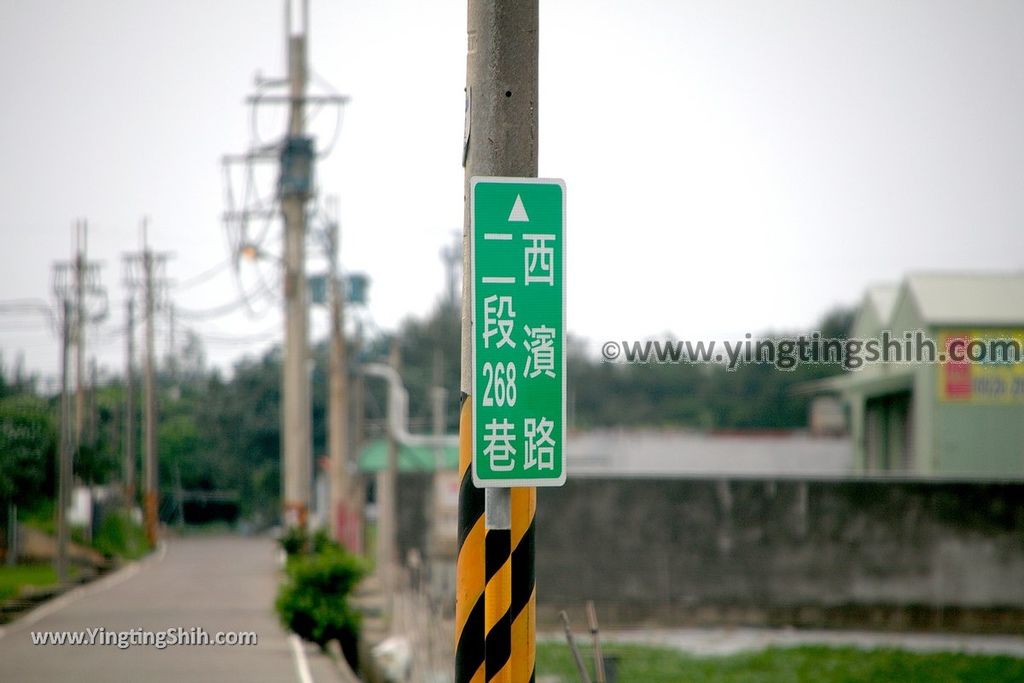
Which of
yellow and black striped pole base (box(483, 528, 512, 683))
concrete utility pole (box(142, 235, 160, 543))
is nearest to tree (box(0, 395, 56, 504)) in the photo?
yellow and black striped pole base (box(483, 528, 512, 683))

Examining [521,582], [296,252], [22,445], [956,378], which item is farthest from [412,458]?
[521,582]

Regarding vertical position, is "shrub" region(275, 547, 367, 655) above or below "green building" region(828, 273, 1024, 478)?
below

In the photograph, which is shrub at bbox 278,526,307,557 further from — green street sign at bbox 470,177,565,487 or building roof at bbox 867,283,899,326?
green street sign at bbox 470,177,565,487

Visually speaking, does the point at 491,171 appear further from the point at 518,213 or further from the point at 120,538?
the point at 120,538

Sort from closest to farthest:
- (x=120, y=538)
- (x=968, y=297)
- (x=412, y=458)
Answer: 1. (x=968, y=297)
2. (x=412, y=458)
3. (x=120, y=538)

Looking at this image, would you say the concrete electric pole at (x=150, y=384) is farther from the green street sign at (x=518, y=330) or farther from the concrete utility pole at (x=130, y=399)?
the green street sign at (x=518, y=330)

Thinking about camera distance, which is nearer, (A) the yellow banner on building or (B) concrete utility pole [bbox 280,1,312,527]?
(A) the yellow banner on building

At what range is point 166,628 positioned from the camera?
16.2 m

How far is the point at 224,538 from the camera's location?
45438mm

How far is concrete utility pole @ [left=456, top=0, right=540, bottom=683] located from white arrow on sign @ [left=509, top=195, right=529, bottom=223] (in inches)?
5.8

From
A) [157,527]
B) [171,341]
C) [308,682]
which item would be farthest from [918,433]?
[157,527]

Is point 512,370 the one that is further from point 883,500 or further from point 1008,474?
point 1008,474

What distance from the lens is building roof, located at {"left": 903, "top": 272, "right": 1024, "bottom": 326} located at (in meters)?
21.1

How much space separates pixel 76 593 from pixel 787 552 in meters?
12.8
